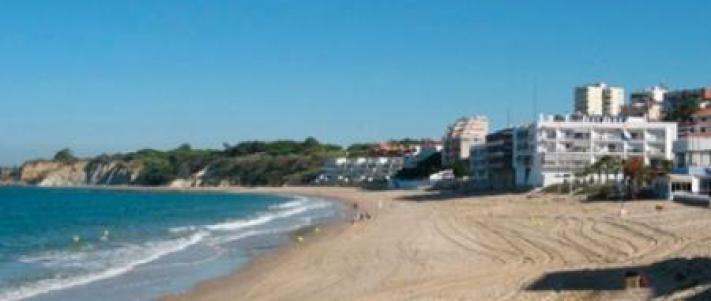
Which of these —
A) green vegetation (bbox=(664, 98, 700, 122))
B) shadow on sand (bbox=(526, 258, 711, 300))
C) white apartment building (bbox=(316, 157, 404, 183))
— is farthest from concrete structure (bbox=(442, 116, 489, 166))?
shadow on sand (bbox=(526, 258, 711, 300))

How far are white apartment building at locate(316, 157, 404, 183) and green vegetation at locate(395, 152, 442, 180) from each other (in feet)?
27.6

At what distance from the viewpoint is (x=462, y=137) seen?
13812 centimetres

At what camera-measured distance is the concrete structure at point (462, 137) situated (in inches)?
5404

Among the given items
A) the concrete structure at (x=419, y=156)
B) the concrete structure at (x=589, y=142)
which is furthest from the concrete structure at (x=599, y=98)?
the concrete structure at (x=589, y=142)

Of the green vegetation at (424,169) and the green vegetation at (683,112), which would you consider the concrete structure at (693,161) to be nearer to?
the green vegetation at (683,112)

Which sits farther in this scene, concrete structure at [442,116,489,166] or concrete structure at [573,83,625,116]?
concrete structure at [573,83,625,116]

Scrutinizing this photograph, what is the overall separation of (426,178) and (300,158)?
52593mm

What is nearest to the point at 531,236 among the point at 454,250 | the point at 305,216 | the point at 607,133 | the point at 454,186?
the point at 454,250

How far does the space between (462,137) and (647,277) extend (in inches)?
4686

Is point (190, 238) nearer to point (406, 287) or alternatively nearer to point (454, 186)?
point (406, 287)

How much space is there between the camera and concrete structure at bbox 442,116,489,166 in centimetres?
13725

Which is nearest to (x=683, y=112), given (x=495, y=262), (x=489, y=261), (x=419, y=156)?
(x=419, y=156)

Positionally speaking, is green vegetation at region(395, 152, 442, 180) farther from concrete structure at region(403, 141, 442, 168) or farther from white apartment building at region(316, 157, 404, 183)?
white apartment building at region(316, 157, 404, 183)

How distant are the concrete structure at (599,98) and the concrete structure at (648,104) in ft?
63.4
